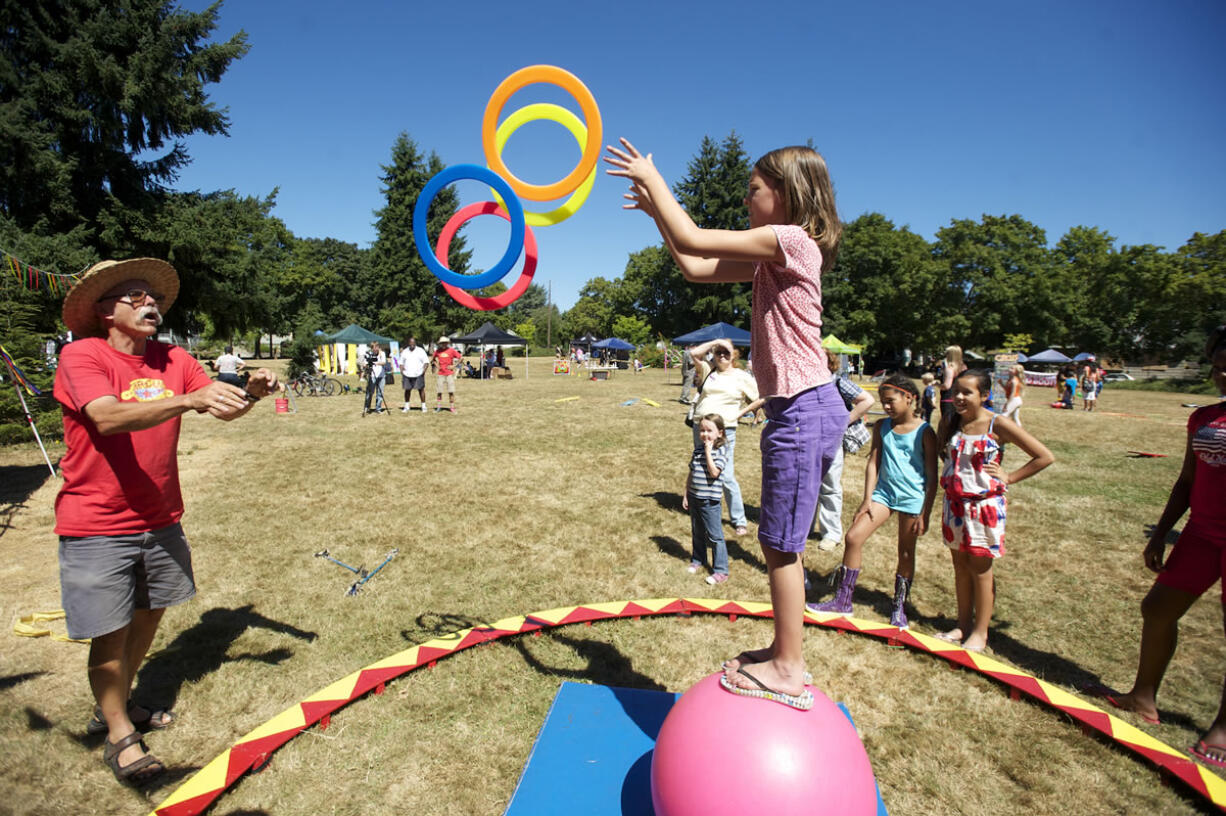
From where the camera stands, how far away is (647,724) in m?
3.47

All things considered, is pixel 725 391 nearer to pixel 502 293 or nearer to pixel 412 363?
pixel 502 293

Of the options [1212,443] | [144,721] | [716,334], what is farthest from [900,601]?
[716,334]

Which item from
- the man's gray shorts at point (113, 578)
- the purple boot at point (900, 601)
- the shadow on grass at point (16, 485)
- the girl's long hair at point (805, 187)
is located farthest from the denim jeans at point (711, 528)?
the shadow on grass at point (16, 485)

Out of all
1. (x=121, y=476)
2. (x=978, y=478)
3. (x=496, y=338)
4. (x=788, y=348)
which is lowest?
(x=978, y=478)

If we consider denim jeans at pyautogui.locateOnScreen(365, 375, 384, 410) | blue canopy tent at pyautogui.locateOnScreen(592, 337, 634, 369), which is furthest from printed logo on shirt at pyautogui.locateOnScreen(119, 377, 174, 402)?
blue canopy tent at pyautogui.locateOnScreen(592, 337, 634, 369)

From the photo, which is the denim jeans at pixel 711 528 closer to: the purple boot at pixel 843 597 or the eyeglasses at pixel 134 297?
the purple boot at pixel 843 597

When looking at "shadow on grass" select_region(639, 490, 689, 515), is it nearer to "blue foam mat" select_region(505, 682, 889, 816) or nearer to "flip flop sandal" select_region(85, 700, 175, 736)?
"blue foam mat" select_region(505, 682, 889, 816)

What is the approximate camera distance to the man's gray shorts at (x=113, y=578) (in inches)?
123

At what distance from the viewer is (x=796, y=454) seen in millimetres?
2420

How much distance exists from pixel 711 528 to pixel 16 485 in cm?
1062

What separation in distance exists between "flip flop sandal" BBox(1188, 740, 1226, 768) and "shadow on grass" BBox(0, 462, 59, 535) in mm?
11282

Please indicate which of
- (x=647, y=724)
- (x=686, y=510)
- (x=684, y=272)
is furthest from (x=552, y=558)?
(x=684, y=272)

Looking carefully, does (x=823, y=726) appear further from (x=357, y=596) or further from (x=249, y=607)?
(x=249, y=607)

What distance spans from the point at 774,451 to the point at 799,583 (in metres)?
0.57
